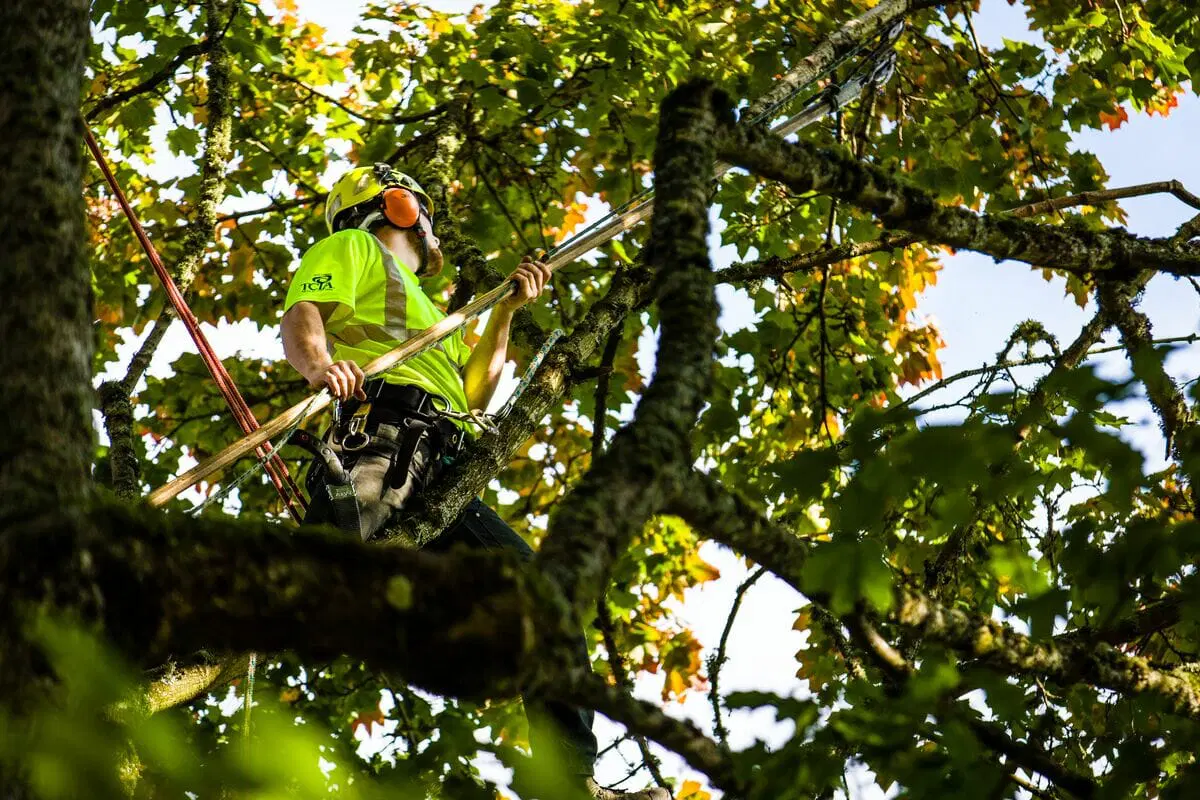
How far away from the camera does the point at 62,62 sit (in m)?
1.54

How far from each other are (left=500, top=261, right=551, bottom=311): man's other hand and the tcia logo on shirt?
588mm

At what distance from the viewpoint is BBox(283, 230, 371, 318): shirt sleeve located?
3.77 m

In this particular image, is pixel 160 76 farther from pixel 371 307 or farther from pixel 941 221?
pixel 941 221

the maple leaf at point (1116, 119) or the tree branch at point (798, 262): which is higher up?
the maple leaf at point (1116, 119)

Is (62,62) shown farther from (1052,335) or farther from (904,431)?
(1052,335)

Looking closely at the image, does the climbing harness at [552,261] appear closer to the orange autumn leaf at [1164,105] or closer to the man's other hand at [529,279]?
the man's other hand at [529,279]

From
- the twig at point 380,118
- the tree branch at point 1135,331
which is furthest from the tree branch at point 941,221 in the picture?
the twig at point 380,118

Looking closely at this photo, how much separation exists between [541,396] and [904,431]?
1.65 metres

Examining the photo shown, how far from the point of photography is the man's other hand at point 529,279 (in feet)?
12.9

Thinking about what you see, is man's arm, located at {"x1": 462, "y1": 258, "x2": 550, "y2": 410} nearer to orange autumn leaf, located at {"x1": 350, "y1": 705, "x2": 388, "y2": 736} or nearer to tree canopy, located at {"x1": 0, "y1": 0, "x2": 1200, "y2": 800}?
tree canopy, located at {"x1": 0, "y1": 0, "x2": 1200, "y2": 800}

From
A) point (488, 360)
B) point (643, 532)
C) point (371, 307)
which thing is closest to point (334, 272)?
point (371, 307)

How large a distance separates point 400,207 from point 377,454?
1.24 metres

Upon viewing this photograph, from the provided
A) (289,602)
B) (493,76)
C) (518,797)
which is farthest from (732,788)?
(493,76)

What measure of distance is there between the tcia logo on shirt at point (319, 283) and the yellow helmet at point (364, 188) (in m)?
0.77
